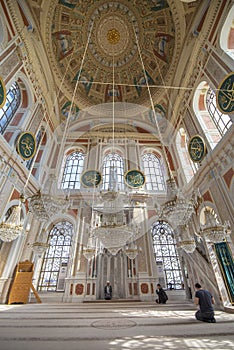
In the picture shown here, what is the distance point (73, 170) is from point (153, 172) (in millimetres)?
4848

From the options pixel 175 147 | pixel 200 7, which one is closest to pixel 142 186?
pixel 175 147

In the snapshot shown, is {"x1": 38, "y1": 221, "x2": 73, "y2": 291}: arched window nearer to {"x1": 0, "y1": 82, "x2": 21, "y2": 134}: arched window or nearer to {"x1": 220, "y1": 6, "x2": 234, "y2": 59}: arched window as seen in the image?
{"x1": 0, "y1": 82, "x2": 21, "y2": 134}: arched window

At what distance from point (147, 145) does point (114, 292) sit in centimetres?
826

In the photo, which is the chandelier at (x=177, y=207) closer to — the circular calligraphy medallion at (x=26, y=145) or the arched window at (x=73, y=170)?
the circular calligraphy medallion at (x=26, y=145)

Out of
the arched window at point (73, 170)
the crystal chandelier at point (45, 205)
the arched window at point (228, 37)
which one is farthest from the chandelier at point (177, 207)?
the arched window at point (73, 170)

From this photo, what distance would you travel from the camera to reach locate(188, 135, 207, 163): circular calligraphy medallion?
6.83m

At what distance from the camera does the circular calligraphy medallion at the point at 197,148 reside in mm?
6832

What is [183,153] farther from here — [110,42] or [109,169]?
[110,42]

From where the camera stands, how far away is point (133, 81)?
36.7 ft

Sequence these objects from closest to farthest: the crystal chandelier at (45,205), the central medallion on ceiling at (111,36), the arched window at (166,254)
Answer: the crystal chandelier at (45,205)
the arched window at (166,254)
the central medallion on ceiling at (111,36)

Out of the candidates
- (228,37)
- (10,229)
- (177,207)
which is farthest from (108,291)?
(228,37)

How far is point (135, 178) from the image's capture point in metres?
9.62

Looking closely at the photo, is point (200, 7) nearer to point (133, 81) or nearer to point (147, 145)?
point (133, 81)

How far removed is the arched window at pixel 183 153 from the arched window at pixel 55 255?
6.42 meters
